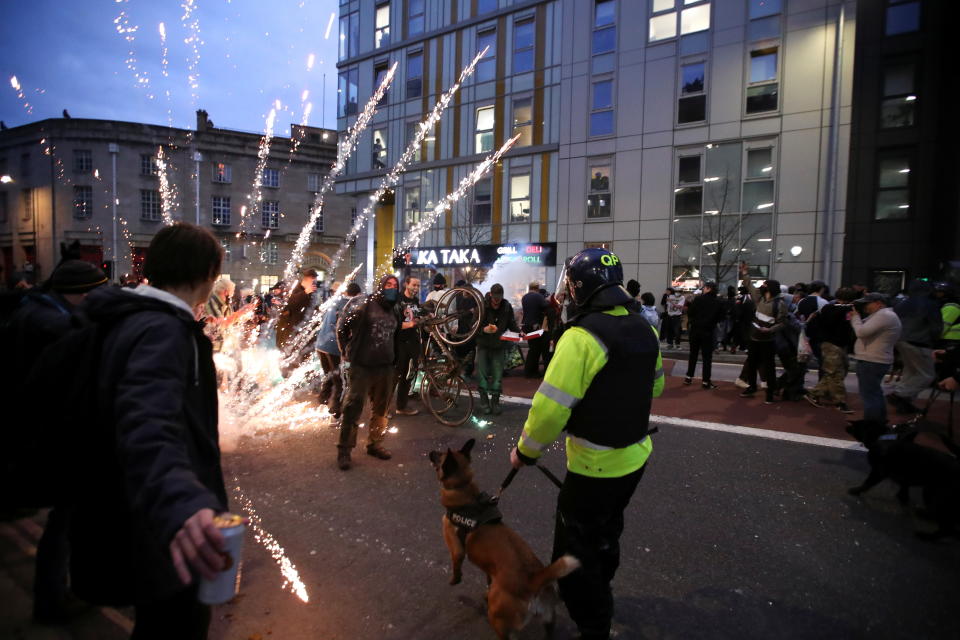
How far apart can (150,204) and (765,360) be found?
4707 centimetres

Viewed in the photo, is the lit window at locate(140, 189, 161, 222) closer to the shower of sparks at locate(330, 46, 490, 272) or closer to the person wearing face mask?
the shower of sparks at locate(330, 46, 490, 272)

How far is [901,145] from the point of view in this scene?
63.1 ft

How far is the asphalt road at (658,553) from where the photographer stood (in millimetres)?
3057

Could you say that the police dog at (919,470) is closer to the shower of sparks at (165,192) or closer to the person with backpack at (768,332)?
the person with backpack at (768,332)

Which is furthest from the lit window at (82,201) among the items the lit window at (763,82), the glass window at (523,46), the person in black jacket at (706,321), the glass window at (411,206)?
the person in black jacket at (706,321)

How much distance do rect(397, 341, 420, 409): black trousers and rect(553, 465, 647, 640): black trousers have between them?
18.1ft

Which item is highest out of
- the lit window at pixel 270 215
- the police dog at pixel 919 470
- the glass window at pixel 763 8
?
the glass window at pixel 763 8

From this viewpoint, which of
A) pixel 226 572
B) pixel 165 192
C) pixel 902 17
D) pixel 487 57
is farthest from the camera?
pixel 165 192

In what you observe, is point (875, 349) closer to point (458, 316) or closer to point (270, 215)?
point (458, 316)

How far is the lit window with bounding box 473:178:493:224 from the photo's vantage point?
2469cm

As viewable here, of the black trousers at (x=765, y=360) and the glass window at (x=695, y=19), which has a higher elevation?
the glass window at (x=695, y=19)

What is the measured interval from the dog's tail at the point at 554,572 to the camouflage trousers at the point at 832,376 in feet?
26.2

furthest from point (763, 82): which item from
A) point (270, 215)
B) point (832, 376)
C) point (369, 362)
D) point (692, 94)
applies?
point (270, 215)

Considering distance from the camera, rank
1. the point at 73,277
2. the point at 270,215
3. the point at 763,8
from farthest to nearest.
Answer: the point at 270,215
the point at 763,8
the point at 73,277
